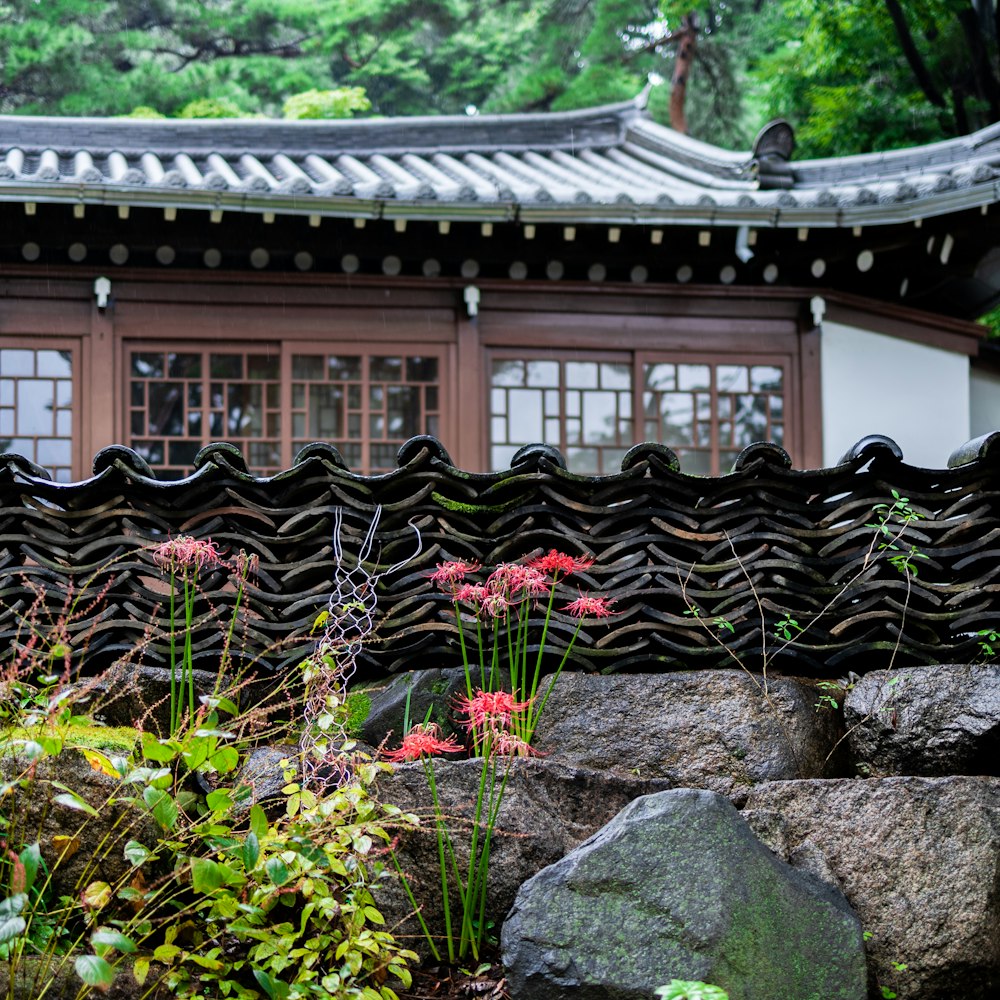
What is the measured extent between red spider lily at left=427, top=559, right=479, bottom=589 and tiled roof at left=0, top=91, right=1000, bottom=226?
3.72 metres

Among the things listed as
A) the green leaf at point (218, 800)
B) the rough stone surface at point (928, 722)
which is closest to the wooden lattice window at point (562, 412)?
the rough stone surface at point (928, 722)

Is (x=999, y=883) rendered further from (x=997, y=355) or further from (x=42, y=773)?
(x=997, y=355)

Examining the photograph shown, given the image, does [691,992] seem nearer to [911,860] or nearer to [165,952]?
[911,860]

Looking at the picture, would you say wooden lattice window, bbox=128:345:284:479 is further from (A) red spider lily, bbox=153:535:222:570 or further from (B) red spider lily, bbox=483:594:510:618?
(B) red spider lily, bbox=483:594:510:618

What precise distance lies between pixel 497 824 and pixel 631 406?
531 centimetres

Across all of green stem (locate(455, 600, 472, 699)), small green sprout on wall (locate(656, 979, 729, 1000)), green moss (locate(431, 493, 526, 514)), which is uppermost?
green moss (locate(431, 493, 526, 514))

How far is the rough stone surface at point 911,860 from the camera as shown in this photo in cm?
468

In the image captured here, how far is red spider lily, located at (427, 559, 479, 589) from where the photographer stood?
208 inches

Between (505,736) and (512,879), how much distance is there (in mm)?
561

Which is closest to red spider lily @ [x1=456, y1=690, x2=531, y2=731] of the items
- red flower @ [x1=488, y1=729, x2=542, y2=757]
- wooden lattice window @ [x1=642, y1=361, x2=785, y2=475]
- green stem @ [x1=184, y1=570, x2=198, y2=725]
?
red flower @ [x1=488, y1=729, x2=542, y2=757]

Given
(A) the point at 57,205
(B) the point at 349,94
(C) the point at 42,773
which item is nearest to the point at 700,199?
(A) the point at 57,205

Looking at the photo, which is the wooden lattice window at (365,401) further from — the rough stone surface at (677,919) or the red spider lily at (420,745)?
the rough stone surface at (677,919)

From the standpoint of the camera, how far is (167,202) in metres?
8.52

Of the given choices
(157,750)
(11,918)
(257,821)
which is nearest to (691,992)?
(257,821)
